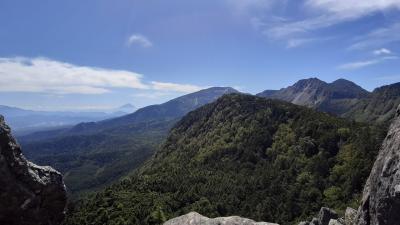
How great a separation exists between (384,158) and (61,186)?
17294 millimetres

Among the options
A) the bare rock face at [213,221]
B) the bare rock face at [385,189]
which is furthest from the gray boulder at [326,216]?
the bare rock face at [385,189]

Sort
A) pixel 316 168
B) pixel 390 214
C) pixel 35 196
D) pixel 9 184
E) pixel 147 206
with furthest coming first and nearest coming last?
pixel 316 168
pixel 147 206
pixel 35 196
pixel 9 184
pixel 390 214

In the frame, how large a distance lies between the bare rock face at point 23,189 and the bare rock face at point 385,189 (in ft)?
54.4

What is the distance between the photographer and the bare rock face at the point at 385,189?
1873 centimetres

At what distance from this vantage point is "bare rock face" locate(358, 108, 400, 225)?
18734 millimetres

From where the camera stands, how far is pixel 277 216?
565 feet

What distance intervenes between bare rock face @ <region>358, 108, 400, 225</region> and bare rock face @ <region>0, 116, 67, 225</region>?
16.6m

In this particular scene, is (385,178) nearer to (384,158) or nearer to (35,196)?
(384,158)

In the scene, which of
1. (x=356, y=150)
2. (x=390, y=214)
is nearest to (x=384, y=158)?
(x=390, y=214)

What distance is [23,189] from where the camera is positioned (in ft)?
69.2

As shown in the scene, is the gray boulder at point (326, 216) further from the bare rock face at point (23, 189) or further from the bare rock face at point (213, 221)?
the bare rock face at point (23, 189)

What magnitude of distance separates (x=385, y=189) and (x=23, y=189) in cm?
1723

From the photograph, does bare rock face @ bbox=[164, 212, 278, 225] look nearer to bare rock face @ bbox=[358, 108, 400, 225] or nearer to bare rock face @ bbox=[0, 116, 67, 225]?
bare rock face @ bbox=[358, 108, 400, 225]

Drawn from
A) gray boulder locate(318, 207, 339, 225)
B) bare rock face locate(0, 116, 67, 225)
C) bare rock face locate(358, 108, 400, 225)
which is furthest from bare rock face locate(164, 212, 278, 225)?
gray boulder locate(318, 207, 339, 225)
